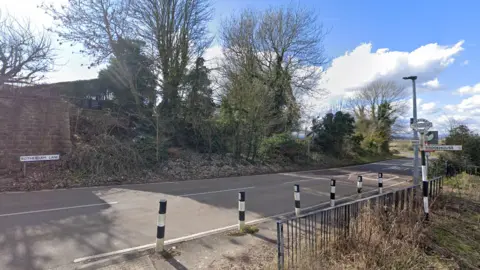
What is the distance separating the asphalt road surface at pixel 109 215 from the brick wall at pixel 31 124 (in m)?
3.08

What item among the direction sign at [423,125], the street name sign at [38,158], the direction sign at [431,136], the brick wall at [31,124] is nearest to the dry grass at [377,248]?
the direction sign at [423,125]

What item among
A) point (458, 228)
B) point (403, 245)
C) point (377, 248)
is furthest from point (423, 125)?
point (377, 248)

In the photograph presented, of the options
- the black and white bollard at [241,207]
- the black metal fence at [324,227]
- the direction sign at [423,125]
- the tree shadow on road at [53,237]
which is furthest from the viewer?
the direction sign at [423,125]

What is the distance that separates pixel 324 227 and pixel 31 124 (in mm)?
12320

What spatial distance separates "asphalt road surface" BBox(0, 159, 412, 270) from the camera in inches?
171

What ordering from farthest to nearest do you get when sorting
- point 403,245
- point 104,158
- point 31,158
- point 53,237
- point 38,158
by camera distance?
point 104,158
point 38,158
point 31,158
point 53,237
point 403,245

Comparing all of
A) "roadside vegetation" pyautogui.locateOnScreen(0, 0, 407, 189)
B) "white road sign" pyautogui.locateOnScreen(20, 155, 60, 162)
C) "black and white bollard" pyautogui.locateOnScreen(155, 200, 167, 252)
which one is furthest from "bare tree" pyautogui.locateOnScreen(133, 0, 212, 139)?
"black and white bollard" pyautogui.locateOnScreen(155, 200, 167, 252)

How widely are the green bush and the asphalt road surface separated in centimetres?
888

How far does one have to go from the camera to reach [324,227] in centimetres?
448

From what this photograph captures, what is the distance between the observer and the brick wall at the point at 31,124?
34.2 feet

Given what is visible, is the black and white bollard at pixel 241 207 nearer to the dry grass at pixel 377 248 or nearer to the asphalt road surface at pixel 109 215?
the asphalt road surface at pixel 109 215

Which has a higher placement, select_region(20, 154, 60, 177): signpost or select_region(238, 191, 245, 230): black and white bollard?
select_region(20, 154, 60, 177): signpost

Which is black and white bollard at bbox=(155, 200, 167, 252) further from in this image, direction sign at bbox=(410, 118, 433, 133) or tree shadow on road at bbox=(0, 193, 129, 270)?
direction sign at bbox=(410, 118, 433, 133)

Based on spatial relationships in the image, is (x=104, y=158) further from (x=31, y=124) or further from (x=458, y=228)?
(x=458, y=228)
